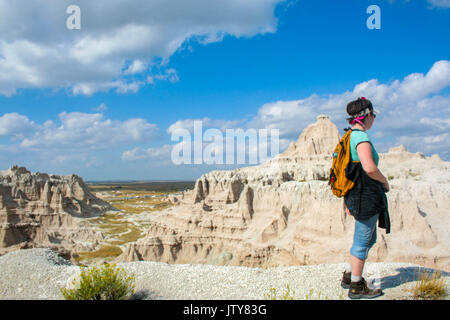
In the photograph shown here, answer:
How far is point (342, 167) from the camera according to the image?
15.6 ft

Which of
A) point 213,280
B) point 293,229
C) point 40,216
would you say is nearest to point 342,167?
point 213,280

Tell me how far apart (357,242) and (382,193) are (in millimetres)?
902

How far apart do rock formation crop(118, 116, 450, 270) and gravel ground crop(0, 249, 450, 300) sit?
9885mm

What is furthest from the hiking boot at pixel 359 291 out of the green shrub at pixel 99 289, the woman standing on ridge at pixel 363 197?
the green shrub at pixel 99 289

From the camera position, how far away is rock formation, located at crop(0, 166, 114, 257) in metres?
36.7

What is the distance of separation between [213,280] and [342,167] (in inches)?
146

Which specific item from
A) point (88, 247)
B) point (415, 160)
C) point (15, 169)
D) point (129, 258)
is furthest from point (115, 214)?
point (415, 160)

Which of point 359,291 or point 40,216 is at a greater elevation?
point 359,291

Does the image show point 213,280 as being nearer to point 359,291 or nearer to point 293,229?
point 359,291

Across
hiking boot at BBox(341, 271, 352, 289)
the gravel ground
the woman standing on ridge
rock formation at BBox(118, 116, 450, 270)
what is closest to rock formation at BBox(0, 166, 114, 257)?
rock formation at BBox(118, 116, 450, 270)

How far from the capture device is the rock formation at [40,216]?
36719 mm

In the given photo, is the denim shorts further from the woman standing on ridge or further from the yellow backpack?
the yellow backpack

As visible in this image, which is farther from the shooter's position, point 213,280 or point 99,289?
point 213,280

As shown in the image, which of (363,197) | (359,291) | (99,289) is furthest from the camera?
(99,289)
